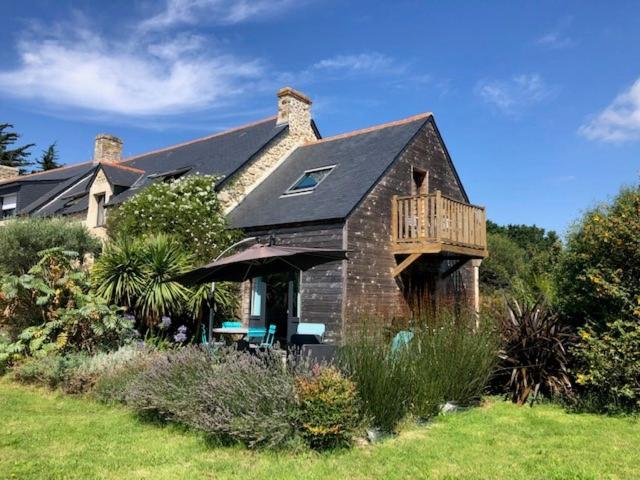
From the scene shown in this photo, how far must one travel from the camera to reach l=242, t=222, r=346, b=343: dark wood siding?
1231 cm

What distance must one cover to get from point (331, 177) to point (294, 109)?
16.7 ft

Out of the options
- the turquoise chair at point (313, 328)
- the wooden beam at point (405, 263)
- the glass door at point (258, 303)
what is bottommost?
the turquoise chair at point (313, 328)

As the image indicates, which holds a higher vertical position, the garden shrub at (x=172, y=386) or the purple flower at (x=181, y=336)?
the purple flower at (x=181, y=336)

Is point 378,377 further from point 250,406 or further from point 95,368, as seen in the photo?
point 95,368

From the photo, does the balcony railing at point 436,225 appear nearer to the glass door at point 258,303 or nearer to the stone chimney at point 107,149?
the glass door at point 258,303

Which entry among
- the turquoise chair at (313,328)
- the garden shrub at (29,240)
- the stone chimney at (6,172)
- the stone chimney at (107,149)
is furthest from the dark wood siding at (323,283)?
the stone chimney at (6,172)

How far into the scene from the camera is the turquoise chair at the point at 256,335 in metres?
12.1

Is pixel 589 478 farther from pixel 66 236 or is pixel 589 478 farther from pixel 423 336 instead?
pixel 66 236

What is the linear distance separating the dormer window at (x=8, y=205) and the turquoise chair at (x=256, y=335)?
1817 cm

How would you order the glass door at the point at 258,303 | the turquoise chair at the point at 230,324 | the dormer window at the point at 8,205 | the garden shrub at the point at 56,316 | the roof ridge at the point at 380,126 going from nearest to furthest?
Result: the garden shrub at the point at 56,316 → the turquoise chair at the point at 230,324 → the glass door at the point at 258,303 → the roof ridge at the point at 380,126 → the dormer window at the point at 8,205

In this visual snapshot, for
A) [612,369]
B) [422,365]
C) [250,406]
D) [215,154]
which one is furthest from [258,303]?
[612,369]

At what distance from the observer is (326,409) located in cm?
551

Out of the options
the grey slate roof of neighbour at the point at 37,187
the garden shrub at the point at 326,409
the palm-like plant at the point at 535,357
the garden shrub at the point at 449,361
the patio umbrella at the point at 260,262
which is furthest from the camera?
the grey slate roof of neighbour at the point at 37,187

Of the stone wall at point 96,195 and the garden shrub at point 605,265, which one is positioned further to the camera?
the stone wall at point 96,195
